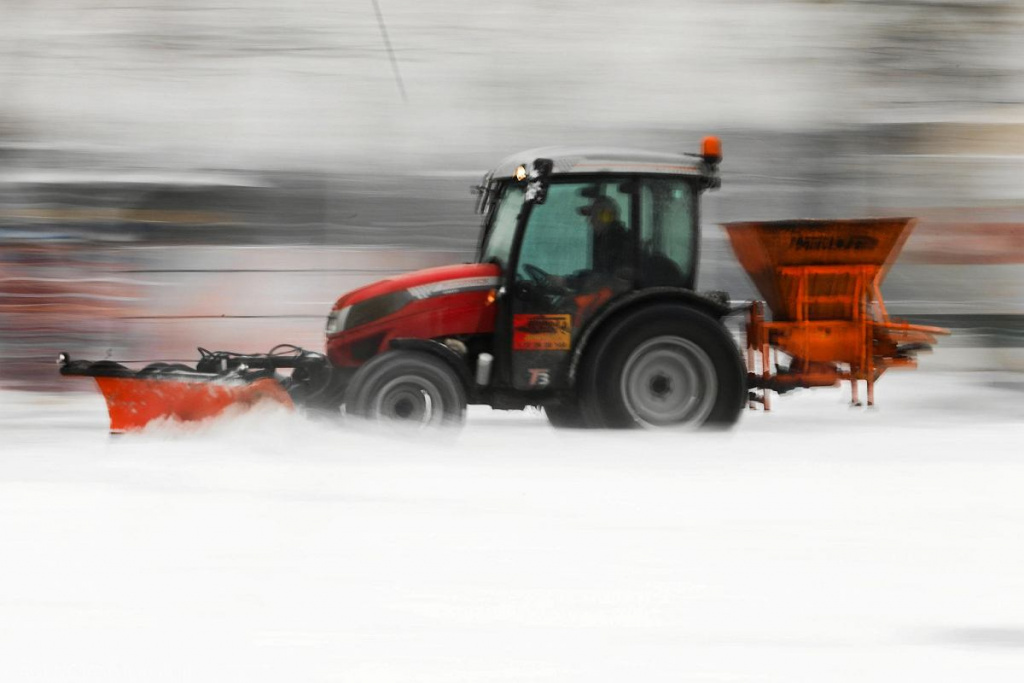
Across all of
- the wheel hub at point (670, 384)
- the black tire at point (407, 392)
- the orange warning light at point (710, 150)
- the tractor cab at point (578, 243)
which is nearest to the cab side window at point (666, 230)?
the tractor cab at point (578, 243)

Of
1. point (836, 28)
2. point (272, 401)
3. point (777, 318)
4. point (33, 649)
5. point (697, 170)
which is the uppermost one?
point (836, 28)

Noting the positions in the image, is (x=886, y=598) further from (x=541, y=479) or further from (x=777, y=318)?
(x=777, y=318)

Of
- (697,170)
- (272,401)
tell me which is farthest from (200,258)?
(697,170)

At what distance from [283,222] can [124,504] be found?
6548 mm

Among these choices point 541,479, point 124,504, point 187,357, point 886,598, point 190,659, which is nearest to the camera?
point 190,659

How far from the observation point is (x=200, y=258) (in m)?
11.7

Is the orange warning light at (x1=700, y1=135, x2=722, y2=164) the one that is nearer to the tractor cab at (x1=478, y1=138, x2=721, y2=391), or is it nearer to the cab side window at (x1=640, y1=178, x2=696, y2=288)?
the tractor cab at (x1=478, y1=138, x2=721, y2=391)

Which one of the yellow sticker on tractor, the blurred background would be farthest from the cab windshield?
the blurred background

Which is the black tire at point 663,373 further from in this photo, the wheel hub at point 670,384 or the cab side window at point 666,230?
the cab side window at point 666,230

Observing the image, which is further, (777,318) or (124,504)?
(777,318)

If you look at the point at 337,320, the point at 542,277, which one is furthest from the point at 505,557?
the point at 337,320

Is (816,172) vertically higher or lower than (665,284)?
higher

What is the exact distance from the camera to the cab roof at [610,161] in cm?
752

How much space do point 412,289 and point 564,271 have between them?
81 centimetres
